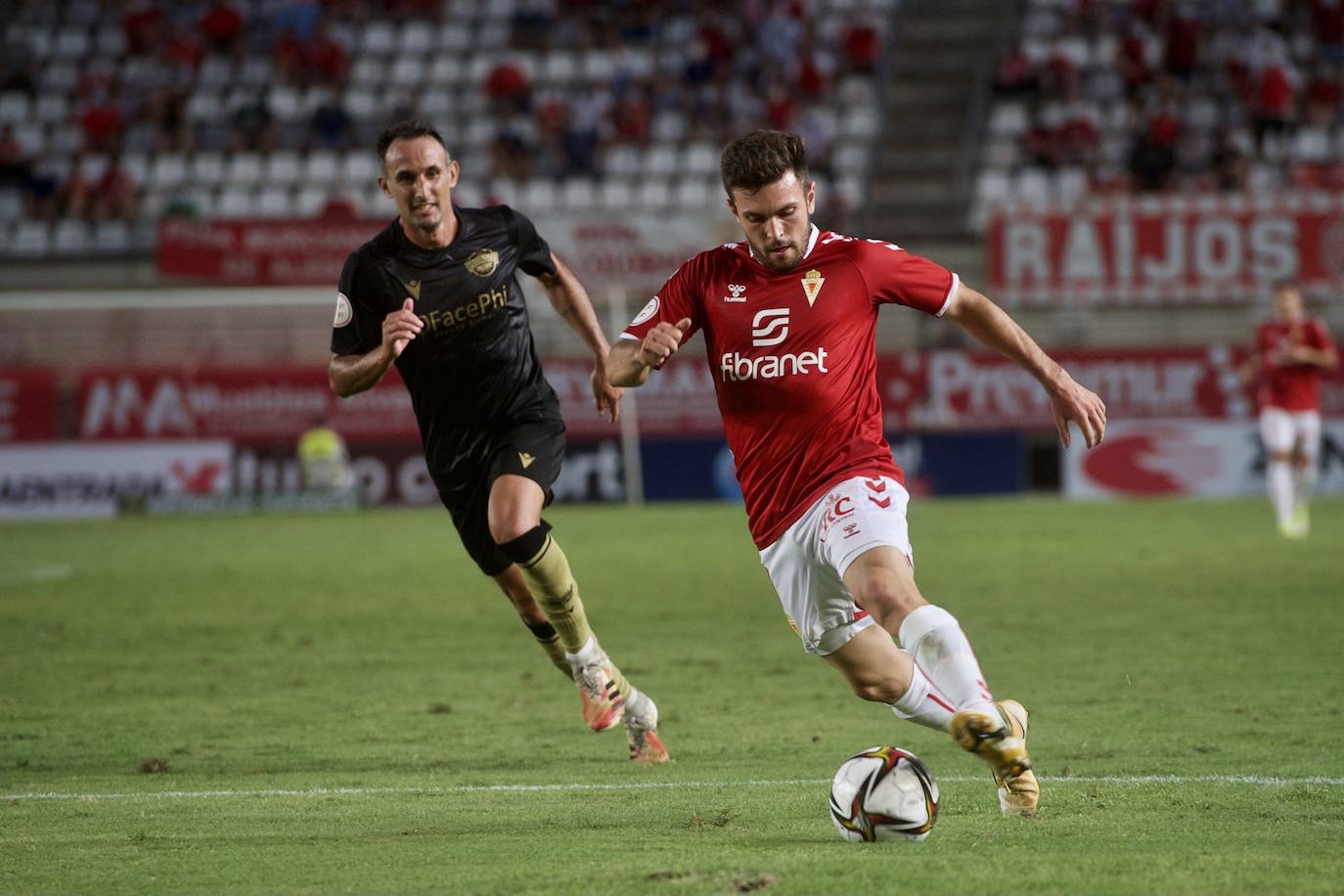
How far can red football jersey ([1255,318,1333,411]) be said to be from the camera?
17625 millimetres

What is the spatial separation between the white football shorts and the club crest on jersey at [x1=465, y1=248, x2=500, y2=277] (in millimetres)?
12674

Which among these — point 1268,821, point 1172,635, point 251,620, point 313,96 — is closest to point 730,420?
point 1268,821

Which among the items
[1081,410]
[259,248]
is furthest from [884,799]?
[259,248]

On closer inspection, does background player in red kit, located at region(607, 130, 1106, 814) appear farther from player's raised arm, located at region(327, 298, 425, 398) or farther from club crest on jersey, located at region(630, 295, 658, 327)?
player's raised arm, located at region(327, 298, 425, 398)

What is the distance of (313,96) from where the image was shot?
101 ft

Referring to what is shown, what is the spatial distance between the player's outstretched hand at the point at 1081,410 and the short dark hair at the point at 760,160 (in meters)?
1.07

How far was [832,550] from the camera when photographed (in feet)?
17.3

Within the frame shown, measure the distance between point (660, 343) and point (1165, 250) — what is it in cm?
2099

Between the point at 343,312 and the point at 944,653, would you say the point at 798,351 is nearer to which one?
the point at 944,653

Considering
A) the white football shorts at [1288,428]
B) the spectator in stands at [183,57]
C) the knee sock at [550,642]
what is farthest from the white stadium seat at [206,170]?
the knee sock at [550,642]

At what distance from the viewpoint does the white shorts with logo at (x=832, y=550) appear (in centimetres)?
524

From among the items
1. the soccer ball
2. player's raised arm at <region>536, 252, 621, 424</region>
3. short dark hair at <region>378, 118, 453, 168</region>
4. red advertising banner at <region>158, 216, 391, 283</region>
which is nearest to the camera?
the soccer ball

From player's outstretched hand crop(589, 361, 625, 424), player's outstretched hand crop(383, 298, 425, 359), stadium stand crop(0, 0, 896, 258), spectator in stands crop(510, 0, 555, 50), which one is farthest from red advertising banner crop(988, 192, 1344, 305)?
player's outstretched hand crop(383, 298, 425, 359)

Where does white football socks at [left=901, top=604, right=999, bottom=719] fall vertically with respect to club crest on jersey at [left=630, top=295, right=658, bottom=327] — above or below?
below
